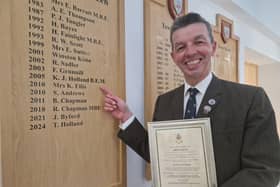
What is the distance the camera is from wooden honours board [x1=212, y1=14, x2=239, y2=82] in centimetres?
227

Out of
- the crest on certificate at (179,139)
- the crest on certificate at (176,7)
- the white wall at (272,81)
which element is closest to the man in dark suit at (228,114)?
the crest on certificate at (179,139)

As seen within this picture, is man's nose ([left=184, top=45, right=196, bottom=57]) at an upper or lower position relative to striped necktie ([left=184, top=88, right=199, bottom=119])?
upper

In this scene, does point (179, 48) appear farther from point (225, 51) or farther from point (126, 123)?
point (225, 51)

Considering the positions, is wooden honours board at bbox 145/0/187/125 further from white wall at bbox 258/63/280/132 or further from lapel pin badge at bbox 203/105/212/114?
white wall at bbox 258/63/280/132

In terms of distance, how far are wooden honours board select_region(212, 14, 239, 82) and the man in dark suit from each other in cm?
108

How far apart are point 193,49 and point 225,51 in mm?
1418

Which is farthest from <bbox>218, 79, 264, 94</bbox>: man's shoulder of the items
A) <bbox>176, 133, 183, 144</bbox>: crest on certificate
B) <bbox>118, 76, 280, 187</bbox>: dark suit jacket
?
<bbox>176, 133, 183, 144</bbox>: crest on certificate

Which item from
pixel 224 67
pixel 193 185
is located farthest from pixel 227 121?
pixel 224 67

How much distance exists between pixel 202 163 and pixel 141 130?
13.9 inches

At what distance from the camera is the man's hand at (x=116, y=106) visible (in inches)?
48.5

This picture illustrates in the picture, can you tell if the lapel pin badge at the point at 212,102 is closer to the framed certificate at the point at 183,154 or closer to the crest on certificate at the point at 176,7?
the framed certificate at the point at 183,154

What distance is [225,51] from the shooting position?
7.97ft

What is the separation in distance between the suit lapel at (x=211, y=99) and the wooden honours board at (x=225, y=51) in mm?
1078

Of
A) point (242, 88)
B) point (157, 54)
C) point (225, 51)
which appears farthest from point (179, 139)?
point (225, 51)
